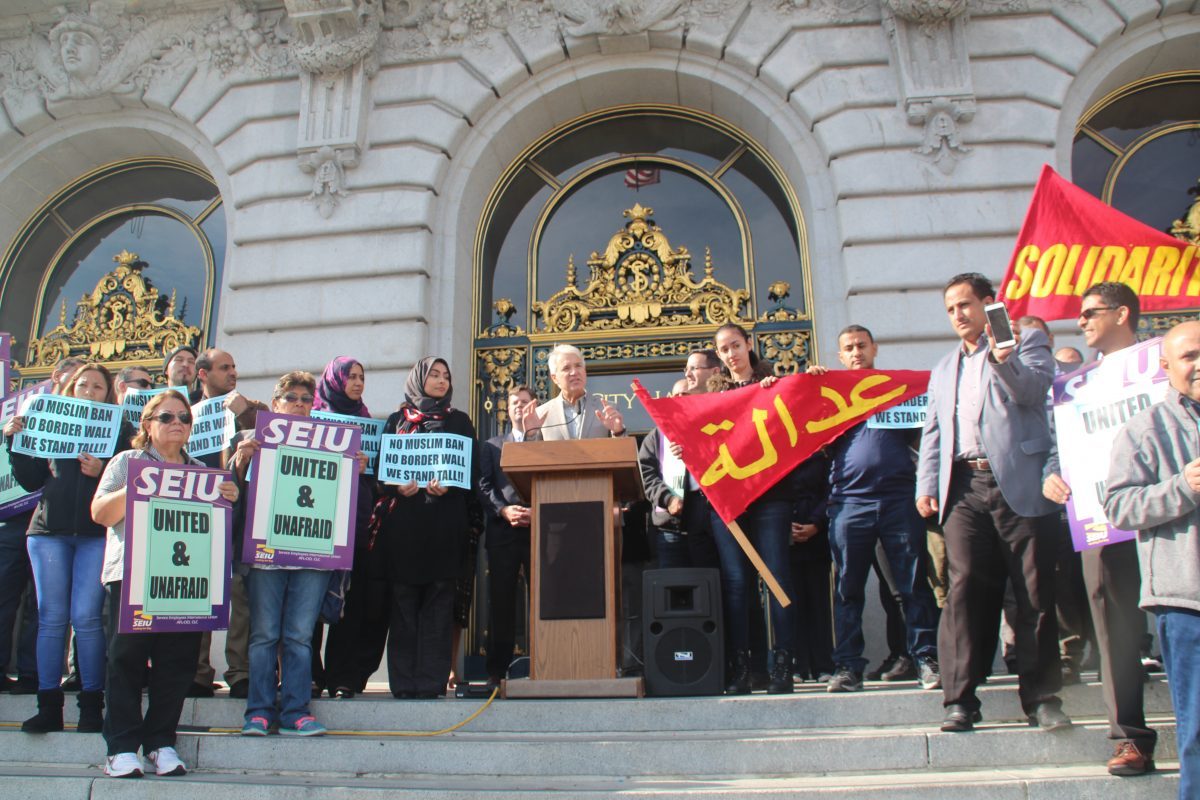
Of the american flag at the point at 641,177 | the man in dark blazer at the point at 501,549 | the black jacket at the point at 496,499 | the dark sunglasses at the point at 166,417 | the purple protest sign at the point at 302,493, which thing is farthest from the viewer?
the american flag at the point at 641,177

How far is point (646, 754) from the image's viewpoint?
4.82 m

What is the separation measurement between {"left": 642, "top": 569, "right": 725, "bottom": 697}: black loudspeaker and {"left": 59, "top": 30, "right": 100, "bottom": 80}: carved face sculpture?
10.5m

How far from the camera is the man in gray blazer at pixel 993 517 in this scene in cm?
488

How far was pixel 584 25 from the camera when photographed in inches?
440

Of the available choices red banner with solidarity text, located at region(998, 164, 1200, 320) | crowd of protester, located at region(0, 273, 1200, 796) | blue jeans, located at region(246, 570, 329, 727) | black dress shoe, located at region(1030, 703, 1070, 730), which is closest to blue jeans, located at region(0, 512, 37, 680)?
crowd of protester, located at region(0, 273, 1200, 796)

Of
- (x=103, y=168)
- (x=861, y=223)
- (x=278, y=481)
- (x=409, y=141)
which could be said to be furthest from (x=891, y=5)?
(x=103, y=168)

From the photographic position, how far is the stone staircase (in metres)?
4.43

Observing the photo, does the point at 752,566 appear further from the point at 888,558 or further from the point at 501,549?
the point at 501,549

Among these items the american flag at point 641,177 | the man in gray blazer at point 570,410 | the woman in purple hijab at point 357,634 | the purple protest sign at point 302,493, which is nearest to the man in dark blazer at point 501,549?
the man in gray blazer at point 570,410

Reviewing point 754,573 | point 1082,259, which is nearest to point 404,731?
point 754,573

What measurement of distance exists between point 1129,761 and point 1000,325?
2.14 m

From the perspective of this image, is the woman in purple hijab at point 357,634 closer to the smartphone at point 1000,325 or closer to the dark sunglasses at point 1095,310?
the smartphone at point 1000,325

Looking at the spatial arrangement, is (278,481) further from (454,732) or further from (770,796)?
(770,796)

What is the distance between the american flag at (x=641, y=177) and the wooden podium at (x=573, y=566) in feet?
21.2
